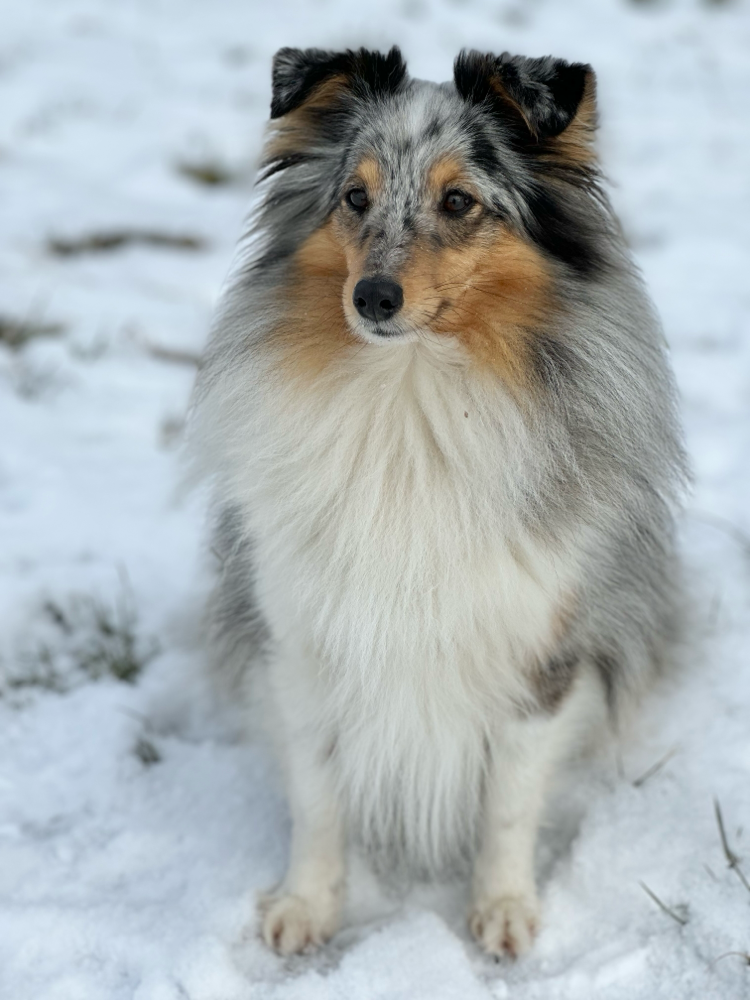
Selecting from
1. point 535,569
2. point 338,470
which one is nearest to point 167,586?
point 338,470

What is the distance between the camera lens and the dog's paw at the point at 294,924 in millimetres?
2836

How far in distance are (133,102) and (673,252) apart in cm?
407

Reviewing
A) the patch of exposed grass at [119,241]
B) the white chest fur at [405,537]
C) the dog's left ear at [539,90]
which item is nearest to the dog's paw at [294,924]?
the white chest fur at [405,537]

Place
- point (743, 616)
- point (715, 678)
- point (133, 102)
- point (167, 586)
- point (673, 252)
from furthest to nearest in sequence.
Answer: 1. point (133, 102)
2. point (673, 252)
3. point (167, 586)
4. point (743, 616)
5. point (715, 678)

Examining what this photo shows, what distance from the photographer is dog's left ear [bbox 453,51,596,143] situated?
2.54 m

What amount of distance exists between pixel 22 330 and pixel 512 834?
12.2 feet

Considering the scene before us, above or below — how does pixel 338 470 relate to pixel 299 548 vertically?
above

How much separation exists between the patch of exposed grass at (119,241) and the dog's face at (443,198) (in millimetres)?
3463

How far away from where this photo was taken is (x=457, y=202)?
8.72 ft

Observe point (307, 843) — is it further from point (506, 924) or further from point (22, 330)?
point (22, 330)

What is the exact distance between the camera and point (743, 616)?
12.3ft

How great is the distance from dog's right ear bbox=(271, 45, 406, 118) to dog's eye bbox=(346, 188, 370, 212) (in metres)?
0.30

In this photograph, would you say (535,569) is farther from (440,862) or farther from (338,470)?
(440,862)

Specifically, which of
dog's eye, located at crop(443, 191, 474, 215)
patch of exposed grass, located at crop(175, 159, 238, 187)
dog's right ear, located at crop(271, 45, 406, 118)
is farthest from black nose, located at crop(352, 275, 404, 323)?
patch of exposed grass, located at crop(175, 159, 238, 187)
